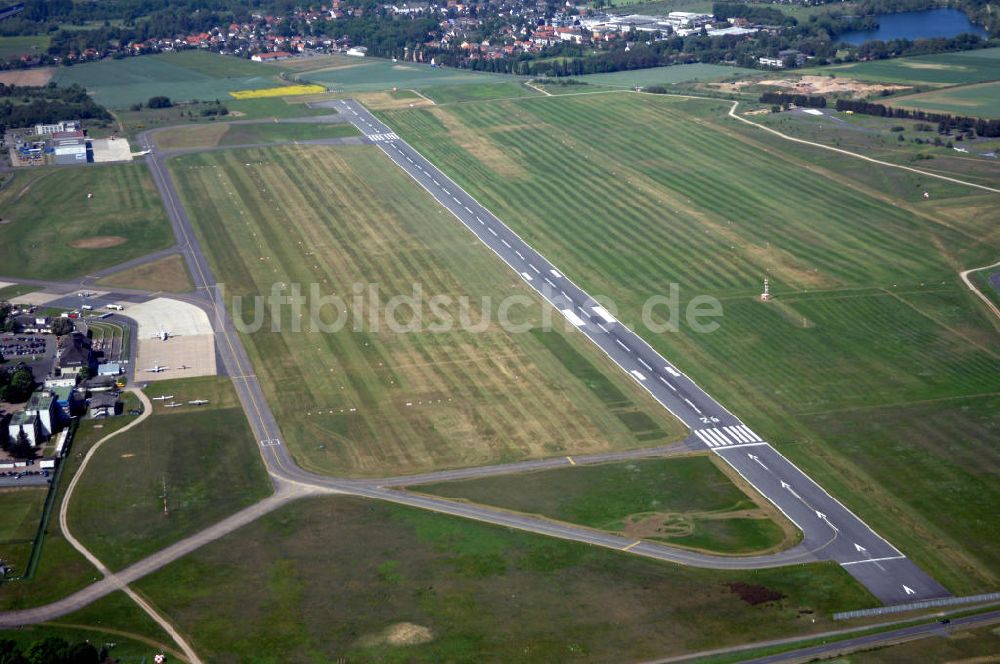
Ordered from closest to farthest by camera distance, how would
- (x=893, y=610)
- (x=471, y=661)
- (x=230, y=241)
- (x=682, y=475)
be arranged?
(x=471, y=661), (x=893, y=610), (x=682, y=475), (x=230, y=241)

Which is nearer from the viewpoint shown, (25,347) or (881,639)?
(881,639)

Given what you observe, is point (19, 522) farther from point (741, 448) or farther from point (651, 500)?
point (741, 448)

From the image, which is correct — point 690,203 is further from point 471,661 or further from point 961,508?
point 471,661

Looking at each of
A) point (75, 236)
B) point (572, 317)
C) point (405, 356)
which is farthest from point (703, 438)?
point (75, 236)

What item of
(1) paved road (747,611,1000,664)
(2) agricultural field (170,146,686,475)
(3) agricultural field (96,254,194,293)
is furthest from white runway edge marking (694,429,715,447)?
(3) agricultural field (96,254,194,293)

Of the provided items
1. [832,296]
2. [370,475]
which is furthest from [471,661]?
[832,296]

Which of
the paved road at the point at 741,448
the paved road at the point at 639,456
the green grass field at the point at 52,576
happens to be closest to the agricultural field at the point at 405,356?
the paved road at the point at 639,456

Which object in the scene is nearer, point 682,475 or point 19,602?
point 19,602
